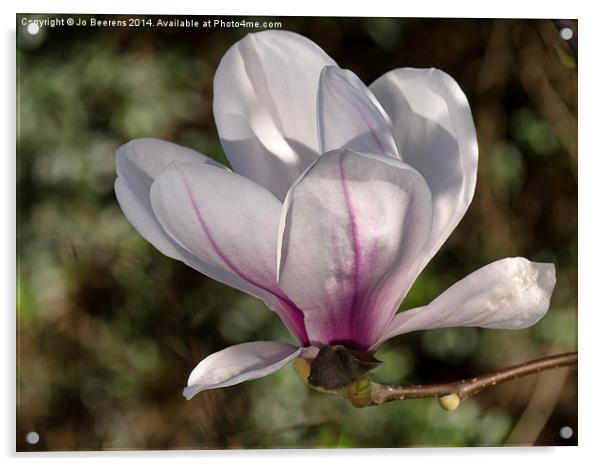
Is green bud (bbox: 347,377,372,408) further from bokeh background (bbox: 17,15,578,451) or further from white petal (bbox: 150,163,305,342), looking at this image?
bokeh background (bbox: 17,15,578,451)

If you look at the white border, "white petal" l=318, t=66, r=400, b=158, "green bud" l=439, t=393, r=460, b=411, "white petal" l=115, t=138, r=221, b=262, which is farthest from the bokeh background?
"white petal" l=318, t=66, r=400, b=158

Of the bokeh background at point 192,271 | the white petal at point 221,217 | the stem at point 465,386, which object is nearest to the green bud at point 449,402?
the stem at point 465,386

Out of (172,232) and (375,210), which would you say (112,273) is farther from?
(375,210)

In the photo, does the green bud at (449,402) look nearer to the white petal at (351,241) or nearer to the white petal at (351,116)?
the white petal at (351,241)
